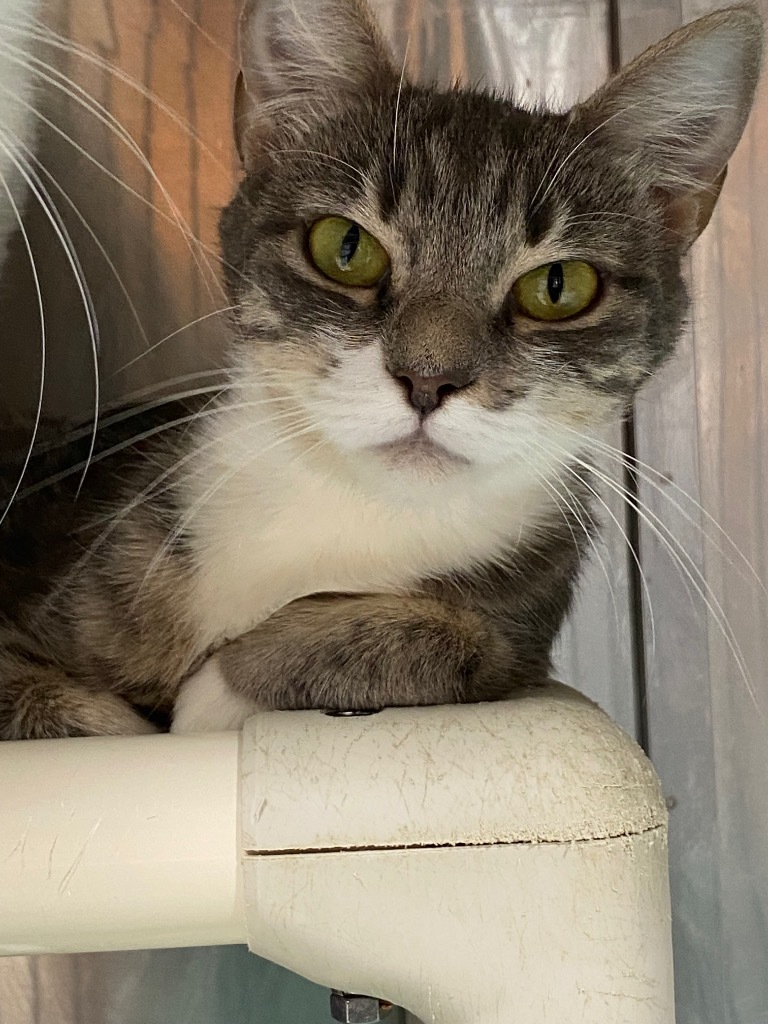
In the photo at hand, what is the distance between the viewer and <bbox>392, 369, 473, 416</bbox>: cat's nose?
69 centimetres

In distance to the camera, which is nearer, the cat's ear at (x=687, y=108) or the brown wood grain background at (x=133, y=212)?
the cat's ear at (x=687, y=108)

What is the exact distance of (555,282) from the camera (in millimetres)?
792

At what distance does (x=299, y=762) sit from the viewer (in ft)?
1.82

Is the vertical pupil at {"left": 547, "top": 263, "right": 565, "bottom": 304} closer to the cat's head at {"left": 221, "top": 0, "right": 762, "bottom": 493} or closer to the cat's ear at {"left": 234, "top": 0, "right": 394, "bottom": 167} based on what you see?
the cat's head at {"left": 221, "top": 0, "right": 762, "bottom": 493}

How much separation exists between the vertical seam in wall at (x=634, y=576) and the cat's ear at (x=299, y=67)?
22.0 inches

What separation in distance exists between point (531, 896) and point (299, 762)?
0.15 m

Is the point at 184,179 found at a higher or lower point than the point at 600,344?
higher

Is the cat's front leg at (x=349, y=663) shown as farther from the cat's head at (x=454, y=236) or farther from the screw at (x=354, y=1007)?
the screw at (x=354, y=1007)

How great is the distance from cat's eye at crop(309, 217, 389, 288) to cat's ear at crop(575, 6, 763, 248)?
0.24 meters

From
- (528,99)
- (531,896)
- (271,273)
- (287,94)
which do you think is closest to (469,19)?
(528,99)

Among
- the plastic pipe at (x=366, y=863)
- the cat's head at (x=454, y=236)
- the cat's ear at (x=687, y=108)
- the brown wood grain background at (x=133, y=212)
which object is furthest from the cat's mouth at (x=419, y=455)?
the brown wood grain background at (x=133, y=212)

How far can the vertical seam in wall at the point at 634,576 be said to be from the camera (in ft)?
4.32

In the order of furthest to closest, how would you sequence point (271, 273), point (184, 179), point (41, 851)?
point (184, 179)
point (271, 273)
point (41, 851)

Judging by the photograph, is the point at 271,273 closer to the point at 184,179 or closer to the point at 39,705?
the point at 39,705
